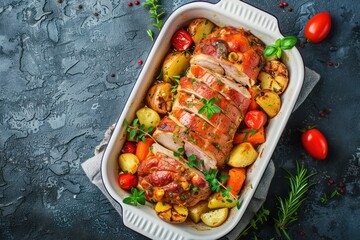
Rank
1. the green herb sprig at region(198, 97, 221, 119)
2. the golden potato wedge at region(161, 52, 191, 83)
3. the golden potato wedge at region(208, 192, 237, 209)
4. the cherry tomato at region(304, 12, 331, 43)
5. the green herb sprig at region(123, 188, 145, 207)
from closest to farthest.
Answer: the green herb sprig at region(198, 97, 221, 119), the green herb sprig at region(123, 188, 145, 207), the golden potato wedge at region(208, 192, 237, 209), the golden potato wedge at region(161, 52, 191, 83), the cherry tomato at region(304, 12, 331, 43)

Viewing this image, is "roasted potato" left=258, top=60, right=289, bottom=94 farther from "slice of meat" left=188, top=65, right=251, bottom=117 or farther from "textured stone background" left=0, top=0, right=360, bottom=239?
"textured stone background" left=0, top=0, right=360, bottom=239

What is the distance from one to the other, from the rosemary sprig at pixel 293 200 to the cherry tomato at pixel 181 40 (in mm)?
1252

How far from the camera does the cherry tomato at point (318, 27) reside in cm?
367

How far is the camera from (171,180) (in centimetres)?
329

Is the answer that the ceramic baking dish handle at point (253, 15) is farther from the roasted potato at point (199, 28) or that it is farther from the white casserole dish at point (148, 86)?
the roasted potato at point (199, 28)

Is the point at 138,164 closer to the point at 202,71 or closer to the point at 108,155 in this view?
the point at 108,155

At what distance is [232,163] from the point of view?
3451 mm

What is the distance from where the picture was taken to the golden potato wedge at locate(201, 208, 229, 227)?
3.41 m

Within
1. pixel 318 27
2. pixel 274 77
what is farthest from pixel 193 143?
pixel 318 27

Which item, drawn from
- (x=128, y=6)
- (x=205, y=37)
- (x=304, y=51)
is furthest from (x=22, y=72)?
(x=304, y=51)

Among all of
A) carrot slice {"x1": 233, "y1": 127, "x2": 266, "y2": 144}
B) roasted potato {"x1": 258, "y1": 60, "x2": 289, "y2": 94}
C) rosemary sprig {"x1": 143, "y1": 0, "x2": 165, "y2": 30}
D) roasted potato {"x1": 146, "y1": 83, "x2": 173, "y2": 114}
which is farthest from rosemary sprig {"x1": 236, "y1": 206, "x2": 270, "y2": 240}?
rosemary sprig {"x1": 143, "y1": 0, "x2": 165, "y2": 30}

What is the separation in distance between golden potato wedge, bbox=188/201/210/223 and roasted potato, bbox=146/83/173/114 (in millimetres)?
703

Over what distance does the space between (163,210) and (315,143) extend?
1.27m

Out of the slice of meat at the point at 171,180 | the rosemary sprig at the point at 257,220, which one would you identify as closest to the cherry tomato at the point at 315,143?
the rosemary sprig at the point at 257,220
